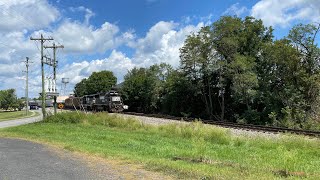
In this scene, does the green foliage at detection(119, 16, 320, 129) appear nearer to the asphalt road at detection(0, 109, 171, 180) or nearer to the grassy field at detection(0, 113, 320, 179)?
the grassy field at detection(0, 113, 320, 179)

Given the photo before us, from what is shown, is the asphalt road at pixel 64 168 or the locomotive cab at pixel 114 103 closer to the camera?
the asphalt road at pixel 64 168

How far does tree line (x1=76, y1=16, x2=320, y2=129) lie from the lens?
42.9 m

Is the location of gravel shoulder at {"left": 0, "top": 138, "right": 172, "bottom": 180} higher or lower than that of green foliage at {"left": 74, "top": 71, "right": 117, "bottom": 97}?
lower

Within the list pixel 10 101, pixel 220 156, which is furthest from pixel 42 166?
pixel 10 101

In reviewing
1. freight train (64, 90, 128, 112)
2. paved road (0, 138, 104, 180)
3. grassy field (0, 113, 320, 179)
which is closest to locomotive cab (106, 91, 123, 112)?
freight train (64, 90, 128, 112)

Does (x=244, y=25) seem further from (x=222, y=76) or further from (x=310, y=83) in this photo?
(x=310, y=83)

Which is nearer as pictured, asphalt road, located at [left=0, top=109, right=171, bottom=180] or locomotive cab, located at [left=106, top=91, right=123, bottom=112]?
asphalt road, located at [left=0, top=109, right=171, bottom=180]

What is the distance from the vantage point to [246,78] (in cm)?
4816

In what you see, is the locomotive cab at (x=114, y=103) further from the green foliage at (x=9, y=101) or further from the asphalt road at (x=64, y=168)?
the green foliage at (x=9, y=101)

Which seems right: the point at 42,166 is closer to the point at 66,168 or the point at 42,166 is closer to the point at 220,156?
the point at 66,168

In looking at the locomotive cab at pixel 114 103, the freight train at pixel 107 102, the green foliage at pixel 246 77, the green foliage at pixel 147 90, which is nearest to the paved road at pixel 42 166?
the green foliage at pixel 246 77

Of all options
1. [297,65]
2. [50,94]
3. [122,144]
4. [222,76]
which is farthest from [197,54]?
[122,144]

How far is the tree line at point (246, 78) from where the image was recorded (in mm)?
42906

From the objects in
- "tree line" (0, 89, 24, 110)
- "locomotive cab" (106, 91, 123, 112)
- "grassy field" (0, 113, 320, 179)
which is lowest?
"grassy field" (0, 113, 320, 179)
